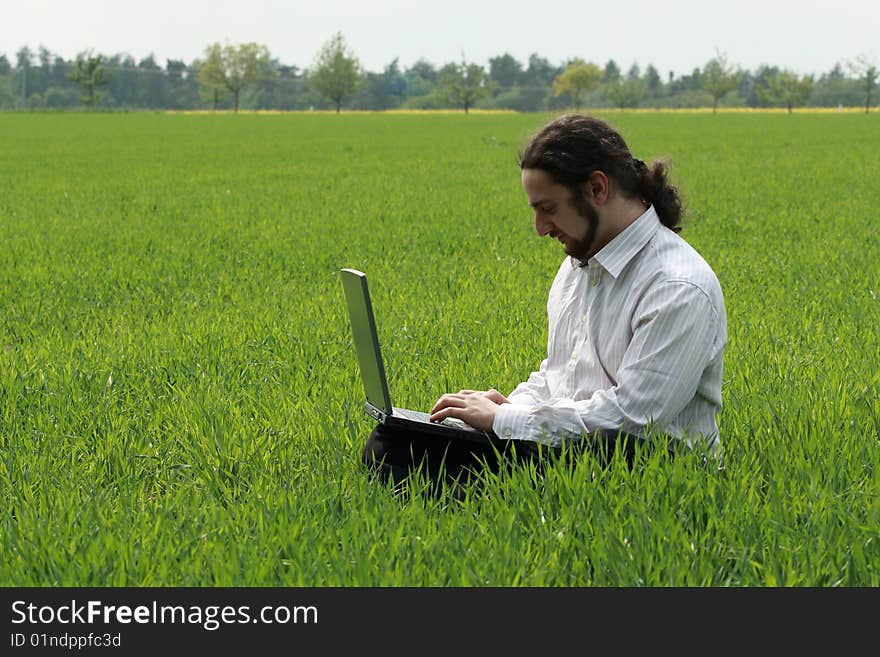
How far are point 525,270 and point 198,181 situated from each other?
35.4 ft

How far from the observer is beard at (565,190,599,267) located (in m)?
2.83

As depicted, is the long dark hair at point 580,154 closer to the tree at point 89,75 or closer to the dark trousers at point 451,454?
the dark trousers at point 451,454

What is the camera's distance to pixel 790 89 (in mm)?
100188

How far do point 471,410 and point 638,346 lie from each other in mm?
511

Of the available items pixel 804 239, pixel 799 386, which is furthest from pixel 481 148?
pixel 799 386

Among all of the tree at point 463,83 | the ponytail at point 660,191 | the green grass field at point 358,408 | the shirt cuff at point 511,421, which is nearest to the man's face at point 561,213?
the ponytail at point 660,191

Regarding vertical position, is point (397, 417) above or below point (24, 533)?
above

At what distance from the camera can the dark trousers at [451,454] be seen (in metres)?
2.96

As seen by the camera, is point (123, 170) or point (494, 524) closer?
point (494, 524)

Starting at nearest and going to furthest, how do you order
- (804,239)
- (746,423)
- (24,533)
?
(24,533) → (746,423) → (804,239)

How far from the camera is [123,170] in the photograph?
20.0 meters
